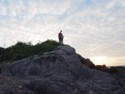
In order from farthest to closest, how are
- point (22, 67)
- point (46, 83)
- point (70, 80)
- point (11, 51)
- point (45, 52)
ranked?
point (11, 51) < point (45, 52) < point (22, 67) < point (70, 80) < point (46, 83)

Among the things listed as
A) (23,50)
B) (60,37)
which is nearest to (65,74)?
(23,50)

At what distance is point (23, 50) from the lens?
31.5 metres

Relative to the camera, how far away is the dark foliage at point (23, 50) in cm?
3024

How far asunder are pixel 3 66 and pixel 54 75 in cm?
627

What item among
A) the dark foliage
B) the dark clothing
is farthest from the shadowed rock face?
the dark clothing

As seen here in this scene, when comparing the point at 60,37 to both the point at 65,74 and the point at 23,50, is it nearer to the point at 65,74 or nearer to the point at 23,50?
the point at 23,50

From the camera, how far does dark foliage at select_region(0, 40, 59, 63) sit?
3024 cm

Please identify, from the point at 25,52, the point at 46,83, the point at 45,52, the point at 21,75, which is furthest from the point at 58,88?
the point at 25,52

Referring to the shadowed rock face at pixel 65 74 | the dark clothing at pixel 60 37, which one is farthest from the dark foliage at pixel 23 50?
the shadowed rock face at pixel 65 74

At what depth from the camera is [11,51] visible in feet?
106

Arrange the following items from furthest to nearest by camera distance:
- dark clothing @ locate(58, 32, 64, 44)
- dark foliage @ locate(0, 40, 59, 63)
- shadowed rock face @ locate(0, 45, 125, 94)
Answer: dark clothing @ locate(58, 32, 64, 44)
dark foliage @ locate(0, 40, 59, 63)
shadowed rock face @ locate(0, 45, 125, 94)

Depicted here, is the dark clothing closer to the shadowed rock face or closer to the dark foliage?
the dark foliage

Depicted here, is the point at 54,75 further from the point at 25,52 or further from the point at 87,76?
the point at 25,52

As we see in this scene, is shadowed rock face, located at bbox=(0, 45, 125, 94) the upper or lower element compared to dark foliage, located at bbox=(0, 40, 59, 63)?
lower
